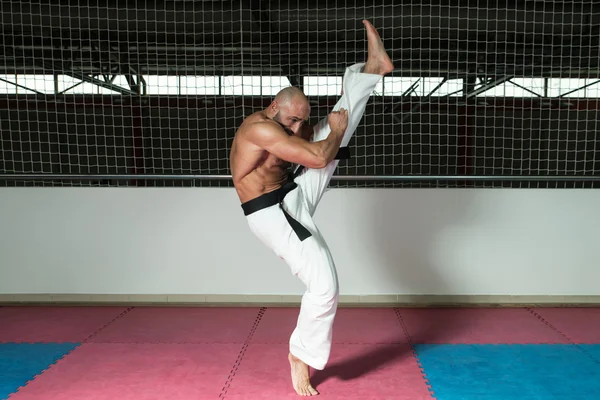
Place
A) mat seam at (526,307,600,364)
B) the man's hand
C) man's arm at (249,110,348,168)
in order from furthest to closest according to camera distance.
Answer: mat seam at (526,307,600,364) < the man's hand < man's arm at (249,110,348,168)

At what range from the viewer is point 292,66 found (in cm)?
883

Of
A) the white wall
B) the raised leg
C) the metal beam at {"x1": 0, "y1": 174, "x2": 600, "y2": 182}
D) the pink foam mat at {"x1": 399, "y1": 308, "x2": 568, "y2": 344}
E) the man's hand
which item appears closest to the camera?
the man's hand

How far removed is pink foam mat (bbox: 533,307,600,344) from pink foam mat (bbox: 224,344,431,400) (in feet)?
4.64

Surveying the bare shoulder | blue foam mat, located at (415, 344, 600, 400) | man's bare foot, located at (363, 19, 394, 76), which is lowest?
blue foam mat, located at (415, 344, 600, 400)

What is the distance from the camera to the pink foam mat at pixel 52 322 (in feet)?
11.9

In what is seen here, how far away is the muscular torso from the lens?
250 centimetres

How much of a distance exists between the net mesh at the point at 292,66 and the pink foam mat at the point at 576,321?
→ 1.25 meters

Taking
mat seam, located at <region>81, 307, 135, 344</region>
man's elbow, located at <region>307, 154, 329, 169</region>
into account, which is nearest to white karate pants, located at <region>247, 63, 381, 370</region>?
man's elbow, located at <region>307, 154, 329, 169</region>

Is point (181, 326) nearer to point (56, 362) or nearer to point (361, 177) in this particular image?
point (56, 362)

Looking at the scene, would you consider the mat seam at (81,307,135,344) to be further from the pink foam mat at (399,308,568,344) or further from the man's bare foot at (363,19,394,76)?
the man's bare foot at (363,19,394,76)

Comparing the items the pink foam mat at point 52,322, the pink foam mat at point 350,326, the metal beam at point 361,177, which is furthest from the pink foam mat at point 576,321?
the pink foam mat at point 52,322

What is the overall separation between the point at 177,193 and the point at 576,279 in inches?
153

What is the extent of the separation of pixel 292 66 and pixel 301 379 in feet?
23.6

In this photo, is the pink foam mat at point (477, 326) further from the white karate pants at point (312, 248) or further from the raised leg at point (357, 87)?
the raised leg at point (357, 87)
